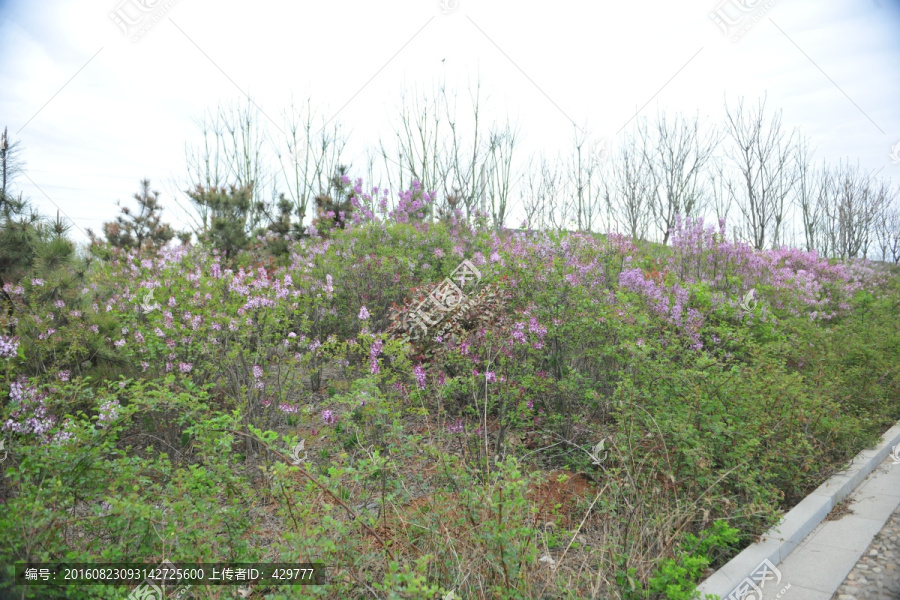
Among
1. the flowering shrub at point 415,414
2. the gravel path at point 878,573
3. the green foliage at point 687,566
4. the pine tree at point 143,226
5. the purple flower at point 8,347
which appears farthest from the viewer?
the pine tree at point 143,226

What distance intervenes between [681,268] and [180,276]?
7.85 m

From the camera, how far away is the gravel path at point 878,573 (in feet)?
8.69

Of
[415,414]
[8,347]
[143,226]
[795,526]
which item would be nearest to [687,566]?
[795,526]

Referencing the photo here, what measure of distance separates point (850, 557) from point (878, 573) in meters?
0.16

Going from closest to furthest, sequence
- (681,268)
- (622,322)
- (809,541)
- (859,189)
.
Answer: (809,541)
(622,322)
(681,268)
(859,189)

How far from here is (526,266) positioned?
5523 mm

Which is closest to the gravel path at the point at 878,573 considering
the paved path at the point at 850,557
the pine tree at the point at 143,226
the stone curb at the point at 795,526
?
the paved path at the point at 850,557

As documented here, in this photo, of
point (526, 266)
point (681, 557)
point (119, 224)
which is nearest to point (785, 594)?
point (681, 557)

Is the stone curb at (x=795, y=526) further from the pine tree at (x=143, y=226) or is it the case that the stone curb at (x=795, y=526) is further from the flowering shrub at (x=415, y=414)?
the pine tree at (x=143, y=226)

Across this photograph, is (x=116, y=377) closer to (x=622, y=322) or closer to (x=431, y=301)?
(x=431, y=301)

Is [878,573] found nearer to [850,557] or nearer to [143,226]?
[850,557]

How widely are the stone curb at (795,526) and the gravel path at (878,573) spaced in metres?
0.30

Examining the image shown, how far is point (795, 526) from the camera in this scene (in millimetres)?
3242

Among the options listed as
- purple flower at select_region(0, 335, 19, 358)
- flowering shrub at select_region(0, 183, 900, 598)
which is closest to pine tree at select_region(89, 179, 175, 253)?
flowering shrub at select_region(0, 183, 900, 598)
